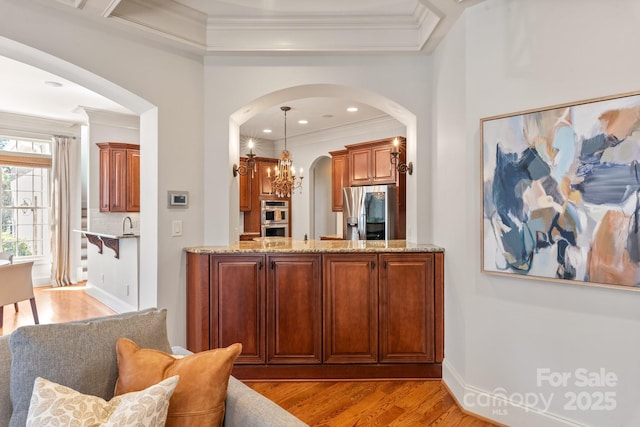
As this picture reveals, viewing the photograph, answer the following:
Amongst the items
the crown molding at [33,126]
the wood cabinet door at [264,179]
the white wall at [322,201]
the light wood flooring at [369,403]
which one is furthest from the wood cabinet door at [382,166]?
the crown molding at [33,126]

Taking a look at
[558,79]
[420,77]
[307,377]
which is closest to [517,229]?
[558,79]

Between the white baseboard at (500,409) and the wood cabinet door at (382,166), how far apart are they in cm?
337

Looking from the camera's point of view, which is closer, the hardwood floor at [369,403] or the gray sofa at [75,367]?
the gray sofa at [75,367]

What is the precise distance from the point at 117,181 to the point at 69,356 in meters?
5.22

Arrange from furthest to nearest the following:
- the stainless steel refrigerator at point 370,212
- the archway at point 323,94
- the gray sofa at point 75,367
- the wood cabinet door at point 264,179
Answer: the wood cabinet door at point 264,179
the stainless steel refrigerator at point 370,212
the archway at point 323,94
the gray sofa at point 75,367

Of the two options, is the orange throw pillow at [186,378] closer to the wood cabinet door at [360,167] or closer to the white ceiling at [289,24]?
the white ceiling at [289,24]

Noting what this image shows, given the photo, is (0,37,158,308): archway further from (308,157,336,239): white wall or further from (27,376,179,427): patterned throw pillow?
(308,157,336,239): white wall

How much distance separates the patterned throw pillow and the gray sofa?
0.08 meters

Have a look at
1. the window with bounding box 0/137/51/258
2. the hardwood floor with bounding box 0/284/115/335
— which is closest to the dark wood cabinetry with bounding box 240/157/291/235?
the hardwood floor with bounding box 0/284/115/335

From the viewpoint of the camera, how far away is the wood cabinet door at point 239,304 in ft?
8.82

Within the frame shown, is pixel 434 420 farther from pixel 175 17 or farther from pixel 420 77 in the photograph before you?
pixel 175 17

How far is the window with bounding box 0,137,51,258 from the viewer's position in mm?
5879

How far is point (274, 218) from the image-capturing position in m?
7.40

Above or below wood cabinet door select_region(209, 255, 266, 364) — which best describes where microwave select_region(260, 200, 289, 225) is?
above
